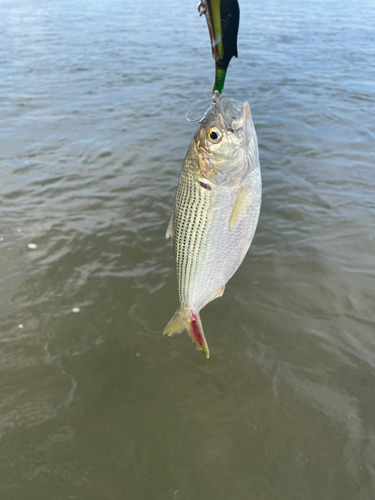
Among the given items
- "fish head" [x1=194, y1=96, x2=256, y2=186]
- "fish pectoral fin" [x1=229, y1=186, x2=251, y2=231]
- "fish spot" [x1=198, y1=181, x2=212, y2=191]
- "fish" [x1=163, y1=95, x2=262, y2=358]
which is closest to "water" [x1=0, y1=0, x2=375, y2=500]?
"fish" [x1=163, y1=95, x2=262, y2=358]

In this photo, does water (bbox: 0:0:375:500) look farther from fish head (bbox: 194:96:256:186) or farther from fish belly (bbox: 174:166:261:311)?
fish head (bbox: 194:96:256:186)

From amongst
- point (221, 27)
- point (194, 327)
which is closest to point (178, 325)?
point (194, 327)

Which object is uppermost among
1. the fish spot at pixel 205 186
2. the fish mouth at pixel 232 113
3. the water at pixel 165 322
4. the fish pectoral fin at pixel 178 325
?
the fish mouth at pixel 232 113

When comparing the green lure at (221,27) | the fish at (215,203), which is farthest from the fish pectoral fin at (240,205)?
the green lure at (221,27)

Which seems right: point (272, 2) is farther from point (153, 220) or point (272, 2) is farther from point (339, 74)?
point (153, 220)

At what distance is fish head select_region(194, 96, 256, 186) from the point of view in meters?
2.44

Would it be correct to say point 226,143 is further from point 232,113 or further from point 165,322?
point 165,322

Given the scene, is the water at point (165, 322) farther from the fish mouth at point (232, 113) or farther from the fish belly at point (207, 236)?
the fish mouth at point (232, 113)

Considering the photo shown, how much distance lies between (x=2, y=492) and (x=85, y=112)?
9587 millimetres

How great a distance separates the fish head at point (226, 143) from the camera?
244 cm

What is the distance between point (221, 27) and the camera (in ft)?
8.00

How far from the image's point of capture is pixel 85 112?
10312 mm

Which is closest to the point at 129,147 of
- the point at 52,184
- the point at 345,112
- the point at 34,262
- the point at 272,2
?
the point at 52,184

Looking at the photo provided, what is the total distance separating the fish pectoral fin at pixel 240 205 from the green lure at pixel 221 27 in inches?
30.4
